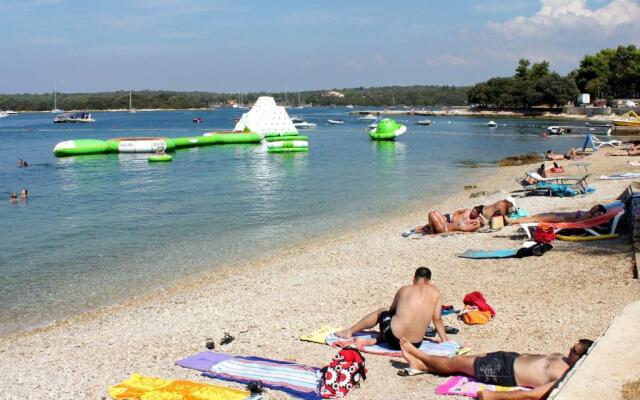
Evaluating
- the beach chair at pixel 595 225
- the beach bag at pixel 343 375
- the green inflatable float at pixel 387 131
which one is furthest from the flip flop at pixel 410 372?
the green inflatable float at pixel 387 131

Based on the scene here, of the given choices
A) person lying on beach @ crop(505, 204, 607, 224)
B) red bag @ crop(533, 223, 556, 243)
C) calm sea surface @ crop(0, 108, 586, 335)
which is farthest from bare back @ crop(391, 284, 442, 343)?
person lying on beach @ crop(505, 204, 607, 224)

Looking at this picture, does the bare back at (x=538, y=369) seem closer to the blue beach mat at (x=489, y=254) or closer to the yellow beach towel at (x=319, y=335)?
the yellow beach towel at (x=319, y=335)

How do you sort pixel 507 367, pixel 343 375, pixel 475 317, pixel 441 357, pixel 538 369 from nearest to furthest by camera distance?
pixel 538 369, pixel 507 367, pixel 343 375, pixel 441 357, pixel 475 317

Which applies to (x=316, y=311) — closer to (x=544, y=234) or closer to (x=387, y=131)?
(x=544, y=234)

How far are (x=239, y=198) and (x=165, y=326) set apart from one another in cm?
1697

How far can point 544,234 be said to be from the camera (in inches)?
497

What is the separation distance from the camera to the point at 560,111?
12031 centimetres

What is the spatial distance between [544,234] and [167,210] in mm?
14586

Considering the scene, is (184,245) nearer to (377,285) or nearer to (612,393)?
(377,285)

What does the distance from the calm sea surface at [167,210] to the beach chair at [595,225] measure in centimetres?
667

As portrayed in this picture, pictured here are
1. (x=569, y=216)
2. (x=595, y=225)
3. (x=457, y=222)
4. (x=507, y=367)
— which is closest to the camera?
(x=507, y=367)

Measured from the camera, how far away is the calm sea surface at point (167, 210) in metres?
13.7

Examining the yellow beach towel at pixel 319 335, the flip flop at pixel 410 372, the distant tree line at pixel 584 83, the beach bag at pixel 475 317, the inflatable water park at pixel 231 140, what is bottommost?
the yellow beach towel at pixel 319 335


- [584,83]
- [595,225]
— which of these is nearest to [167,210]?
[595,225]
